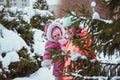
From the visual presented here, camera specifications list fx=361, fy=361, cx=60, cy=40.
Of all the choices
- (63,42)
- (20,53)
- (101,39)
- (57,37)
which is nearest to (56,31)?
(57,37)

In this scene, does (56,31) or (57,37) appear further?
(56,31)

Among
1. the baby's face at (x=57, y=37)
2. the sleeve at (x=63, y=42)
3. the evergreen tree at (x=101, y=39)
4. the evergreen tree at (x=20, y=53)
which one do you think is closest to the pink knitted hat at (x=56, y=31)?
the baby's face at (x=57, y=37)

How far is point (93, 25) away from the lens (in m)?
2.31

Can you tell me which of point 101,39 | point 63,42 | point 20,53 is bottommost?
point 20,53

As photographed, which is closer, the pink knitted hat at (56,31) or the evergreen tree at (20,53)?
the pink knitted hat at (56,31)

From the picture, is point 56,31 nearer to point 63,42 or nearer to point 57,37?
point 57,37

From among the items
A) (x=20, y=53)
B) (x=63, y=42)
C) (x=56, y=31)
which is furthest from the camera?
(x=20, y=53)

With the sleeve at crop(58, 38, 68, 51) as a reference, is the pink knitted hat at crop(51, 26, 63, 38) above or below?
above

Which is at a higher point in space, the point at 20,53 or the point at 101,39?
the point at 101,39

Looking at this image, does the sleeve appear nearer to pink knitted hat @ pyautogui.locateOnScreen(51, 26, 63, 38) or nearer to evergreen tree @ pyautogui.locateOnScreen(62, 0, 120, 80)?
pink knitted hat @ pyautogui.locateOnScreen(51, 26, 63, 38)

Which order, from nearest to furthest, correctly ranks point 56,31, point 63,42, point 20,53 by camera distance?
point 63,42, point 56,31, point 20,53

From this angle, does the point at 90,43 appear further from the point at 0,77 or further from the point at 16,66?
the point at 16,66

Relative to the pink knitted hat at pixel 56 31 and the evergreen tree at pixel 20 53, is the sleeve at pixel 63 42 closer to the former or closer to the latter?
the pink knitted hat at pixel 56 31

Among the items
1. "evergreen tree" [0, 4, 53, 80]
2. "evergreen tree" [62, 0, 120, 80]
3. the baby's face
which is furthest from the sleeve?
"evergreen tree" [0, 4, 53, 80]
